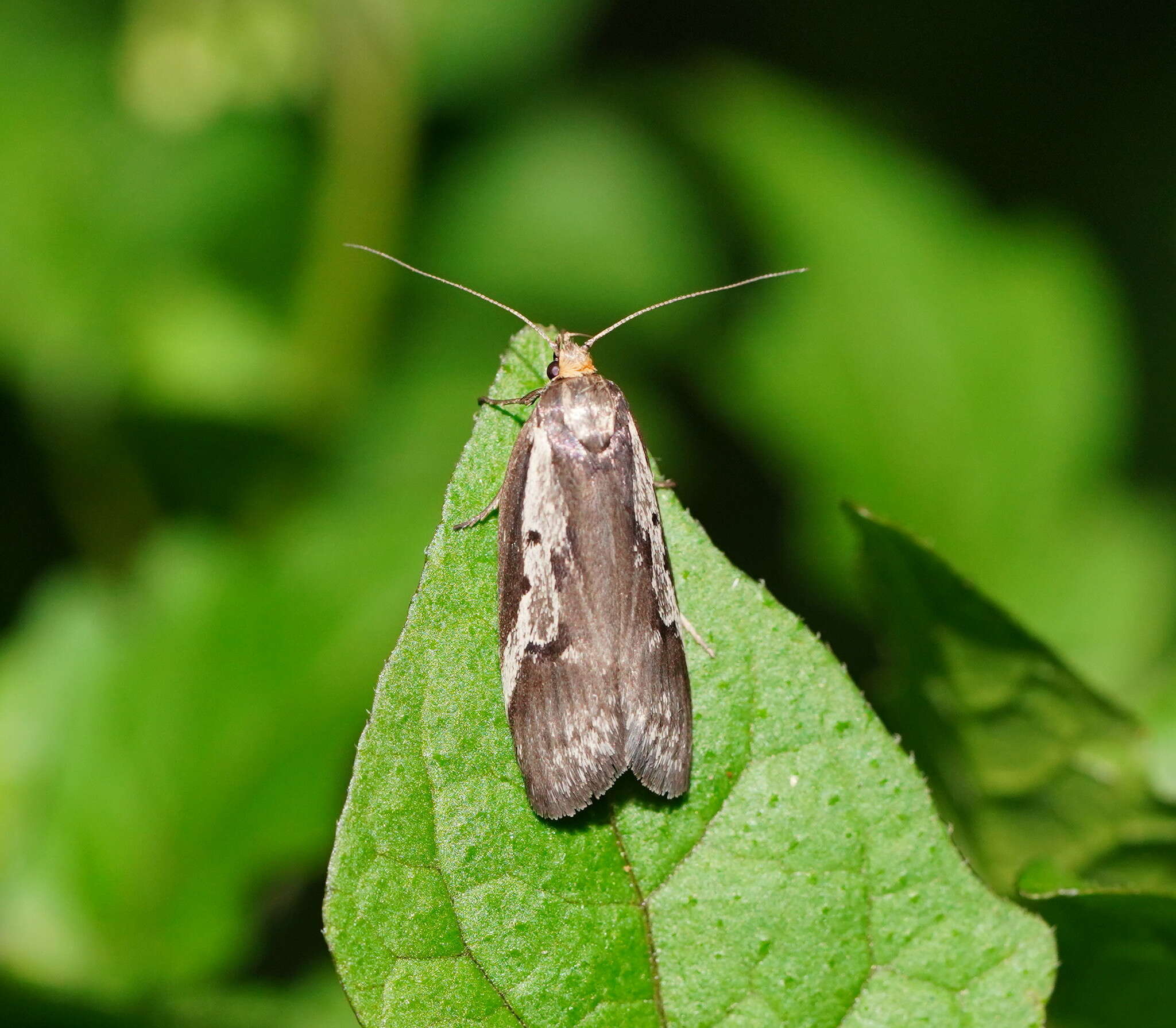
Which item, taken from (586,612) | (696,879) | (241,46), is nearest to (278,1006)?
(586,612)

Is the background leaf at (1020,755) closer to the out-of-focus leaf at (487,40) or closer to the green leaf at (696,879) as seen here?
the green leaf at (696,879)

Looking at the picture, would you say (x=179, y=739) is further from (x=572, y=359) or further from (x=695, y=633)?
(x=695, y=633)

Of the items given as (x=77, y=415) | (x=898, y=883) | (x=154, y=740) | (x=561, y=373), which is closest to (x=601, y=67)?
(x=77, y=415)

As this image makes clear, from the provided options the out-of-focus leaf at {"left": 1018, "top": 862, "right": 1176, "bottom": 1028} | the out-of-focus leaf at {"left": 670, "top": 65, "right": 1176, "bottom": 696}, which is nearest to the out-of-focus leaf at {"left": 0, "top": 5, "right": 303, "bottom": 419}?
the out-of-focus leaf at {"left": 670, "top": 65, "right": 1176, "bottom": 696}

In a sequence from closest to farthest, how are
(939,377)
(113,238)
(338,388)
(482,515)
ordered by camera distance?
(482,515), (338,388), (939,377), (113,238)

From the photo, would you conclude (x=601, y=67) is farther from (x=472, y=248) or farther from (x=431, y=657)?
(x=431, y=657)

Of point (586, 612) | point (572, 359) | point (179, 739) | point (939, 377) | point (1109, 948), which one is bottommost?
point (1109, 948)

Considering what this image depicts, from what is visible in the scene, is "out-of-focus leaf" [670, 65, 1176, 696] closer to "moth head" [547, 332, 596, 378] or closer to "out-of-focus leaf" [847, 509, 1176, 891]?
"moth head" [547, 332, 596, 378]
